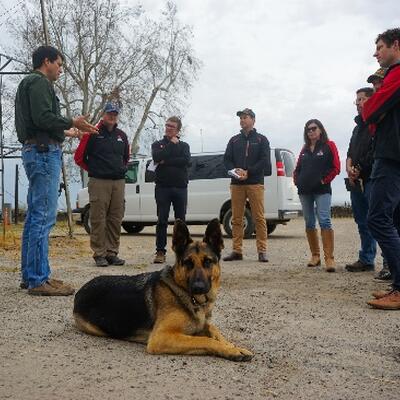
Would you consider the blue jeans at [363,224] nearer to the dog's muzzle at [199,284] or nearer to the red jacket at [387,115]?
the red jacket at [387,115]

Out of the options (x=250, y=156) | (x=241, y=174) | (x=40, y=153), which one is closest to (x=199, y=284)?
(x=40, y=153)

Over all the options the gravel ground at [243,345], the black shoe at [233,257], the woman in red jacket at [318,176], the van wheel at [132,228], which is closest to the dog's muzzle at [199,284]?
the gravel ground at [243,345]

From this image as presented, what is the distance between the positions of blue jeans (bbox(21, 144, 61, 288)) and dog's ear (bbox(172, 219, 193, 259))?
6.78 feet

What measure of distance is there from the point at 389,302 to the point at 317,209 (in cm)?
313

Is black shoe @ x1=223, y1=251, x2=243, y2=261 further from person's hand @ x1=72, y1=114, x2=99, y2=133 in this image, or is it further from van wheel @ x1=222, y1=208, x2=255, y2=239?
van wheel @ x1=222, y1=208, x2=255, y2=239

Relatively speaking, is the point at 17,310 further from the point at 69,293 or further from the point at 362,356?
the point at 362,356

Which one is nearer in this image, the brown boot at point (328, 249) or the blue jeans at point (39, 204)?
the blue jeans at point (39, 204)

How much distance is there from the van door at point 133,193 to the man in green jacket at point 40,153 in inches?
408

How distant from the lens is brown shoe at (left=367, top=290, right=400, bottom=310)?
5.20 meters

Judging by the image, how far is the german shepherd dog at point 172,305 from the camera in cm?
369

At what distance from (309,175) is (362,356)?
15.3ft

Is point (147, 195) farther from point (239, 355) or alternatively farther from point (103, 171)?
point (239, 355)

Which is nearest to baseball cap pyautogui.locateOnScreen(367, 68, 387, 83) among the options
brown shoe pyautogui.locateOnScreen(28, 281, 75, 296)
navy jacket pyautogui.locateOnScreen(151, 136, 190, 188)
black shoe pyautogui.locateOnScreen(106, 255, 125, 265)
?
navy jacket pyautogui.locateOnScreen(151, 136, 190, 188)

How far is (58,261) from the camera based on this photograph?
931 cm
